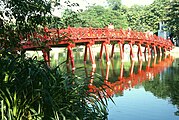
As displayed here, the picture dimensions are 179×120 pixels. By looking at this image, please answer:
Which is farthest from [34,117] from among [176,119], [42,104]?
[176,119]

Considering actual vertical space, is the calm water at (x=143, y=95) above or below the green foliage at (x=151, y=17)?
below

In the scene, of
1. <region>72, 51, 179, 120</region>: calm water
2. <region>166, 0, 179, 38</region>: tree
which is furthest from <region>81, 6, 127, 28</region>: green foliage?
<region>72, 51, 179, 120</region>: calm water

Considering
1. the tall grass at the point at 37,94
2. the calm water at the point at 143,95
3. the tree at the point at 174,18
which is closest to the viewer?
the tall grass at the point at 37,94

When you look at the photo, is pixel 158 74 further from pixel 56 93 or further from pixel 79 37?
pixel 56 93

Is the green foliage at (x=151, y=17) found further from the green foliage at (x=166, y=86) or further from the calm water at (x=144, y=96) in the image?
the green foliage at (x=166, y=86)

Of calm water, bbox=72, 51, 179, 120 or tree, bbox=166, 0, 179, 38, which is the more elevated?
tree, bbox=166, 0, 179, 38

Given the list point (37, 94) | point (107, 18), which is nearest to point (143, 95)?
point (37, 94)

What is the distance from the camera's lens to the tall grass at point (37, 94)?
477 centimetres

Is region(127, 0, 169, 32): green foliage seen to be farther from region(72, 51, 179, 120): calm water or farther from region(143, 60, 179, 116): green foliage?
region(143, 60, 179, 116): green foliage

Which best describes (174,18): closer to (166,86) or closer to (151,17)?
(151,17)

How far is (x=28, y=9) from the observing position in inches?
215

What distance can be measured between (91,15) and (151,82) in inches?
1684

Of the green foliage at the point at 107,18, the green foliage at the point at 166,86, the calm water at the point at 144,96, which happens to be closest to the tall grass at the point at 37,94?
the calm water at the point at 144,96

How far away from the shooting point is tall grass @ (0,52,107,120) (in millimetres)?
4768
